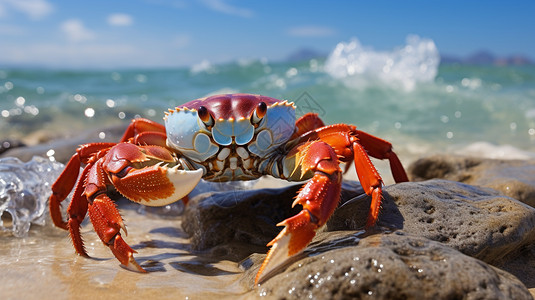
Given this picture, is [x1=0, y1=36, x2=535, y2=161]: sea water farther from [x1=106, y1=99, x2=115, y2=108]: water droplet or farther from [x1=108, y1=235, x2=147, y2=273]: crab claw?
[x1=108, y1=235, x2=147, y2=273]: crab claw

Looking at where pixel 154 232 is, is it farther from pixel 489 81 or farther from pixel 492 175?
pixel 489 81

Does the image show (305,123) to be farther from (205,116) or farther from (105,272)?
(105,272)

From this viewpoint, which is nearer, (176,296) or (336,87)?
(176,296)

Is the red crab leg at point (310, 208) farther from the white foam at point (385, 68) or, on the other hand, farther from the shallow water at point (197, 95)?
the white foam at point (385, 68)

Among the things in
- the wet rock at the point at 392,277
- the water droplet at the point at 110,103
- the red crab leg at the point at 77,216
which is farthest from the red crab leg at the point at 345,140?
the water droplet at the point at 110,103

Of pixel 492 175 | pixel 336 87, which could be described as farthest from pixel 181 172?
pixel 336 87

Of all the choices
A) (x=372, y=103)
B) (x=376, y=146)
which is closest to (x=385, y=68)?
(x=372, y=103)
